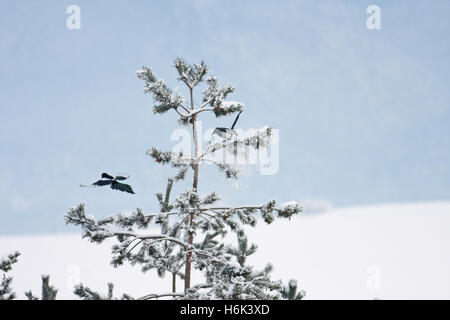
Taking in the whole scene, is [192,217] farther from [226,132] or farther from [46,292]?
[46,292]

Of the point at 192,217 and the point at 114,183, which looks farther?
the point at 192,217

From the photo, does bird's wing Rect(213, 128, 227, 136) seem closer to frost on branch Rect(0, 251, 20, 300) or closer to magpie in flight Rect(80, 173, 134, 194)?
magpie in flight Rect(80, 173, 134, 194)

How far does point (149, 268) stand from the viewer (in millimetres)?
7965

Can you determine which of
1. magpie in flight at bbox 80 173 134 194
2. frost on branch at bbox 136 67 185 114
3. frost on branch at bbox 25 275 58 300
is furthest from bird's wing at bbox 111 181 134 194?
frost on branch at bbox 25 275 58 300

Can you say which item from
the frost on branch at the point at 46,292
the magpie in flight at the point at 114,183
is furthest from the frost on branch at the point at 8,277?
the magpie in flight at the point at 114,183

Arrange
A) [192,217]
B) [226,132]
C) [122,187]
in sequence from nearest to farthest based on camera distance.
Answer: [122,187]
[192,217]
[226,132]

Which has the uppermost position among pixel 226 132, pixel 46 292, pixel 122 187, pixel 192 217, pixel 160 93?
pixel 160 93

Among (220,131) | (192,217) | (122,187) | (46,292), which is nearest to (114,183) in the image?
(122,187)

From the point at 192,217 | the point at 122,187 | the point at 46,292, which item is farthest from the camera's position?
the point at 46,292

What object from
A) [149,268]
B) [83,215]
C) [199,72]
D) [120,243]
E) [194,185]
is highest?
[199,72]

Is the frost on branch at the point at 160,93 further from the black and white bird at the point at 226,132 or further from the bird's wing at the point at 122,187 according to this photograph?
the bird's wing at the point at 122,187

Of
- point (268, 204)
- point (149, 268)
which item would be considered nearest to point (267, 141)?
point (268, 204)

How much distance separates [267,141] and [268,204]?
111 centimetres
